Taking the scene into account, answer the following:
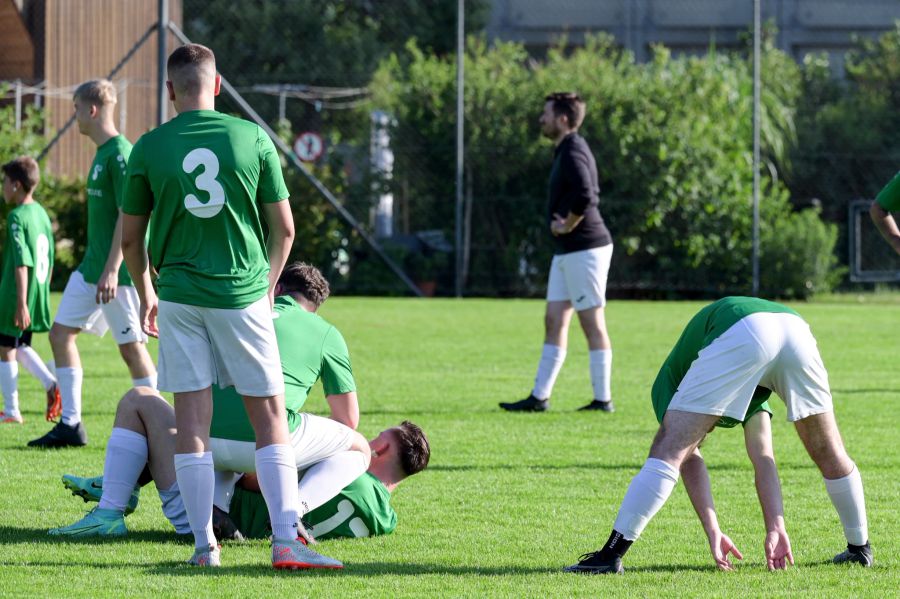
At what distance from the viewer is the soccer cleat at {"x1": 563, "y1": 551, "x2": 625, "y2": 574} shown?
4.64 meters

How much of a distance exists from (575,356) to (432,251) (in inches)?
338

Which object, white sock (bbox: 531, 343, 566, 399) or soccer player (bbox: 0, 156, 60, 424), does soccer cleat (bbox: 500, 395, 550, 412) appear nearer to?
white sock (bbox: 531, 343, 566, 399)

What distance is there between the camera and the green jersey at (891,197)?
6.25 metres

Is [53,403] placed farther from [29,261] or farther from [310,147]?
[310,147]

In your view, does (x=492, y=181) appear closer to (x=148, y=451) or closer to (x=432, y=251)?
(x=432, y=251)

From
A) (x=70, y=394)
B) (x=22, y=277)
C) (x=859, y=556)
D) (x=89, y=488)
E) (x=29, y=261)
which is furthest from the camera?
(x=29, y=261)

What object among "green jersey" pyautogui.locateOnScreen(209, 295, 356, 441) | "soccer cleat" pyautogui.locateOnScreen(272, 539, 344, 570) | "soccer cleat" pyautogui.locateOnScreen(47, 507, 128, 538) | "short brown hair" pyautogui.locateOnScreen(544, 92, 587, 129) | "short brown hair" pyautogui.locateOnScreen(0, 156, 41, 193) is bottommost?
"soccer cleat" pyautogui.locateOnScreen(47, 507, 128, 538)

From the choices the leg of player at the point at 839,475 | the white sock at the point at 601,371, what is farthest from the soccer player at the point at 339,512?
the white sock at the point at 601,371

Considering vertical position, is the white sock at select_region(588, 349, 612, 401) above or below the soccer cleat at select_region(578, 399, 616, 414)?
above

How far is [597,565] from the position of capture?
4.64 meters

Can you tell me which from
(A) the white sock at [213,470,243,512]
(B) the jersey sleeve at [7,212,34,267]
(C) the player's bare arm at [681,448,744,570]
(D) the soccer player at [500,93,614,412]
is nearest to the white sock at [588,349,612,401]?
(D) the soccer player at [500,93,614,412]

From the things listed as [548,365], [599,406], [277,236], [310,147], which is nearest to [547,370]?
[548,365]

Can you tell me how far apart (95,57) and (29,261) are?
59.6ft

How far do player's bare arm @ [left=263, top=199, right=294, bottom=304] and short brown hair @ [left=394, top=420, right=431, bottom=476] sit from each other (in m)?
1.07
